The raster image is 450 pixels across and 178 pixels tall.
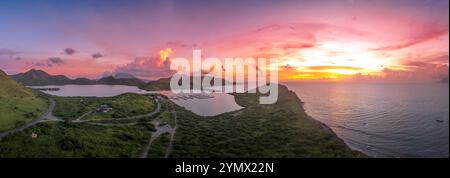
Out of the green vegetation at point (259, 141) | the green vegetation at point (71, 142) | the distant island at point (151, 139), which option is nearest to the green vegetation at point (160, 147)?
the distant island at point (151, 139)

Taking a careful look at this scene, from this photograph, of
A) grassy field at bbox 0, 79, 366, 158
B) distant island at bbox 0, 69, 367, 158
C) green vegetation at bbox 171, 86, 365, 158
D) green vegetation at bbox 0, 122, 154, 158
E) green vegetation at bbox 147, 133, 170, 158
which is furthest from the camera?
green vegetation at bbox 171, 86, 365, 158

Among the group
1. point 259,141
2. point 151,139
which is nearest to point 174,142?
point 151,139

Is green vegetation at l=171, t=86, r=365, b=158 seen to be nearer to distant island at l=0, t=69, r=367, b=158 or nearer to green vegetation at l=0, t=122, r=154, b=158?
distant island at l=0, t=69, r=367, b=158

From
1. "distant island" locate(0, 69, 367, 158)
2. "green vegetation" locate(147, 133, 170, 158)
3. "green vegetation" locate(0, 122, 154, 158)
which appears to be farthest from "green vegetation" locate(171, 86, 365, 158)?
"green vegetation" locate(0, 122, 154, 158)

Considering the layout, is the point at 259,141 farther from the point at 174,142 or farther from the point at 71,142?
the point at 71,142

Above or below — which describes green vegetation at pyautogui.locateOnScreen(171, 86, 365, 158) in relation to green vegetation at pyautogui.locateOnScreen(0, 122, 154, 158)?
below

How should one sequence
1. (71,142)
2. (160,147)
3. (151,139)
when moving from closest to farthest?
(71,142) → (160,147) → (151,139)
